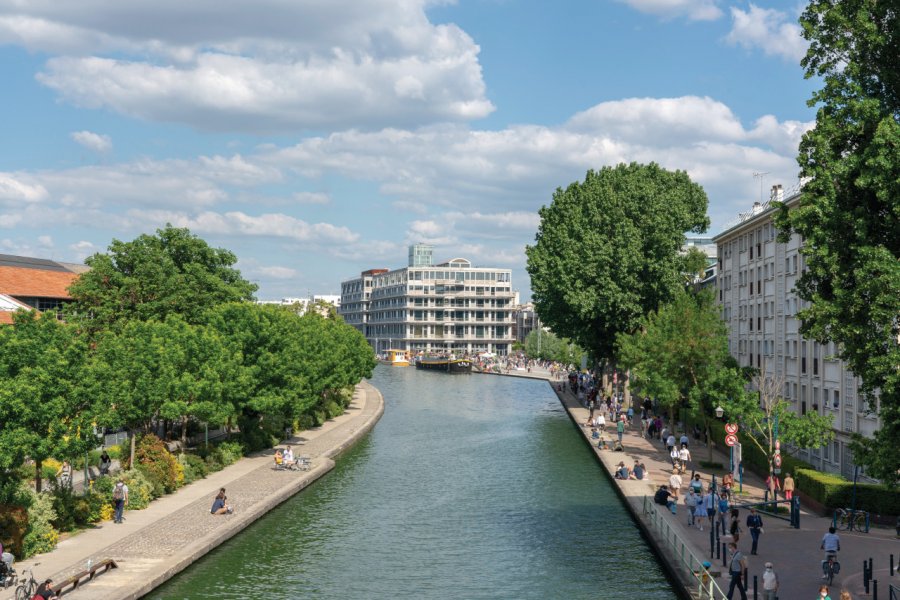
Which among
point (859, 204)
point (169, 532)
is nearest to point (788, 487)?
point (859, 204)

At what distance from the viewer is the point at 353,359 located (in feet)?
287

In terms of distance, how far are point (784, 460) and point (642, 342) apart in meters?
18.7

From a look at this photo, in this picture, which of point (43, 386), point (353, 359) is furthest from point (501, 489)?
point (353, 359)

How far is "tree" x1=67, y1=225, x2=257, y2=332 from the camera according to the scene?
63125 millimetres

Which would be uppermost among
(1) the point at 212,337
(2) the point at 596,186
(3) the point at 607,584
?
(2) the point at 596,186

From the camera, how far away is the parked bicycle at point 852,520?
3481cm

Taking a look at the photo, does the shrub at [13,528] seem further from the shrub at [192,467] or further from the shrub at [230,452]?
the shrub at [230,452]

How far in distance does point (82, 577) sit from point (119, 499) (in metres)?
8.86

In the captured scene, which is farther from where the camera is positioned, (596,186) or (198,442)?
(596,186)

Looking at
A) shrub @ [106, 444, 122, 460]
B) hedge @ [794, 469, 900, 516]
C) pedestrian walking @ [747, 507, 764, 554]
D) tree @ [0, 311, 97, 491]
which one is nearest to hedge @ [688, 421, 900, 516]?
hedge @ [794, 469, 900, 516]

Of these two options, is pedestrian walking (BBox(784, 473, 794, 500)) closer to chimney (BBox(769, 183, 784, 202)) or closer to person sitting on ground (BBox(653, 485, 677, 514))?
person sitting on ground (BBox(653, 485, 677, 514))

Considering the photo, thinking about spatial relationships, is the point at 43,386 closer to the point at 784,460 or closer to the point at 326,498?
the point at 326,498

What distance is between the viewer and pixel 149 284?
2537 inches

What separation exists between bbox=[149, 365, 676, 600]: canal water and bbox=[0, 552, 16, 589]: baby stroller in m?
3.96
